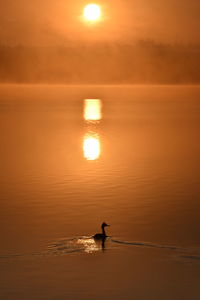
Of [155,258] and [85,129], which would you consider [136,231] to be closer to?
[155,258]

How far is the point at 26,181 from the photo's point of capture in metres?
36.9

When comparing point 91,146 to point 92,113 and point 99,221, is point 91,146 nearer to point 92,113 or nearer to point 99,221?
point 99,221

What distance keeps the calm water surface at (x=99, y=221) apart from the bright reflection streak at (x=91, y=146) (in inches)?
3.9

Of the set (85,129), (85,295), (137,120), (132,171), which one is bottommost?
(85,295)

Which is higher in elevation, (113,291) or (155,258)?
(155,258)

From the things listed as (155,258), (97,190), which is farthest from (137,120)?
(155,258)

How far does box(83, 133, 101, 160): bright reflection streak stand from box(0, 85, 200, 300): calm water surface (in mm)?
100

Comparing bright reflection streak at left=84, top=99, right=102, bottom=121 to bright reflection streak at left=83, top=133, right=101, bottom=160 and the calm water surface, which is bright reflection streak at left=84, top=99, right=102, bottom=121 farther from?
the calm water surface

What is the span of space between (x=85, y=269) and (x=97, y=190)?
12.9 meters

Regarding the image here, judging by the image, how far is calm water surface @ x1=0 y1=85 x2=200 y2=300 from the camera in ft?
64.9

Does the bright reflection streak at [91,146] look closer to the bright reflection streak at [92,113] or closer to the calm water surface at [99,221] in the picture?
the calm water surface at [99,221]

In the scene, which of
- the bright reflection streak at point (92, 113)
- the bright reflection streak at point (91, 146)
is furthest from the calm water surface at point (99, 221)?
the bright reflection streak at point (92, 113)

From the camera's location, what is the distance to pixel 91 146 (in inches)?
2221

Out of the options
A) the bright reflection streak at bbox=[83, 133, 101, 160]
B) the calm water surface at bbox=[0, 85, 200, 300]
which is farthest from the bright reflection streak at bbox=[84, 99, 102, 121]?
the calm water surface at bbox=[0, 85, 200, 300]
